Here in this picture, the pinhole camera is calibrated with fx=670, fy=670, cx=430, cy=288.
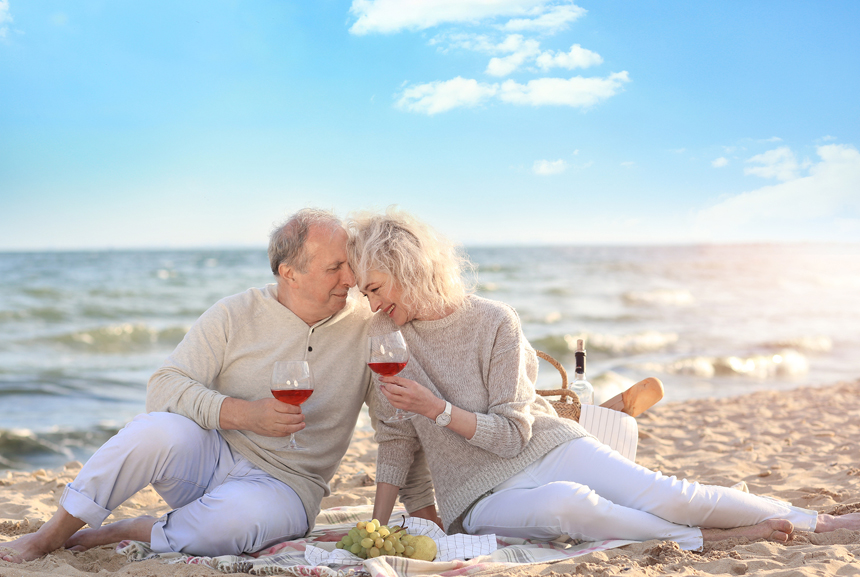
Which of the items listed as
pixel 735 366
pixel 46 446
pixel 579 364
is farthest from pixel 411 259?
pixel 735 366

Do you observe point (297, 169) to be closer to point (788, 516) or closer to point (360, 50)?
point (360, 50)

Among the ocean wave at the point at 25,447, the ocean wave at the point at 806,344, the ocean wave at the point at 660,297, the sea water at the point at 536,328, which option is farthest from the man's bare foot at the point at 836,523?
the ocean wave at the point at 660,297

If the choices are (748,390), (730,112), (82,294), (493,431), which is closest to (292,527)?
(493,431)

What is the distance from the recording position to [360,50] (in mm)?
17531

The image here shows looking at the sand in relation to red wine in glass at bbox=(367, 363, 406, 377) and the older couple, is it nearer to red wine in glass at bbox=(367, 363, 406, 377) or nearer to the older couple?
the older couple

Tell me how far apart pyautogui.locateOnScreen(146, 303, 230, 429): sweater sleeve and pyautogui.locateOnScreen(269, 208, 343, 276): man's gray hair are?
1.18 ft

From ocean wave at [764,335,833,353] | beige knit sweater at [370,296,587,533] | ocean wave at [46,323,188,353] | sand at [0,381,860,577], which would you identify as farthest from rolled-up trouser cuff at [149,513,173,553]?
ocean wave at [764,335,833,353]

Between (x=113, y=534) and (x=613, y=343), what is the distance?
35.1 feet

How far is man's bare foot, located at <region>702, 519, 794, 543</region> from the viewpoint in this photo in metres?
2.66

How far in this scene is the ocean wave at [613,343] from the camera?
11.7 m

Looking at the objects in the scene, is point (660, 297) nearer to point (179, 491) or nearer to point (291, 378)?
point (179, 491)

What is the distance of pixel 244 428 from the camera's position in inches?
108

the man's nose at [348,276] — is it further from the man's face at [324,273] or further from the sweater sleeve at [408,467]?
the sweater sleeve at [408,467]

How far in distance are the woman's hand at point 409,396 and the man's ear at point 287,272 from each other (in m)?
0.73
